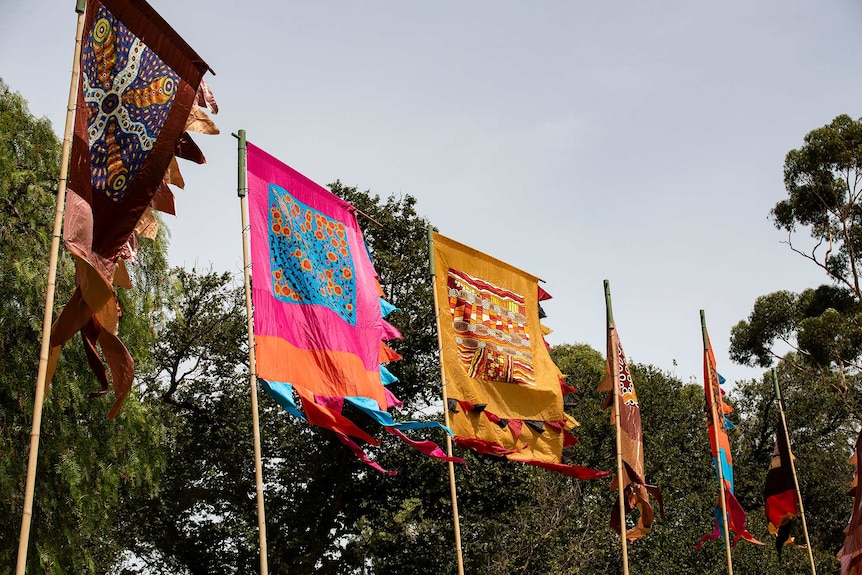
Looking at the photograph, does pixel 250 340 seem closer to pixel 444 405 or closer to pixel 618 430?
pixel 444 405

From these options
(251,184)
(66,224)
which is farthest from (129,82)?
(251,184)

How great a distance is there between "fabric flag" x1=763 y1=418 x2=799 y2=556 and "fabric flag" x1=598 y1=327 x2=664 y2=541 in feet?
17.3

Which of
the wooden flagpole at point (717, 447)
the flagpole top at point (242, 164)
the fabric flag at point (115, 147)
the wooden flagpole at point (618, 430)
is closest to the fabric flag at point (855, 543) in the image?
the wooden flagpole at point (717, 447)

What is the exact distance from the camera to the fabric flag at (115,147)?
667 cm

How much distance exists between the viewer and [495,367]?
1175 cm

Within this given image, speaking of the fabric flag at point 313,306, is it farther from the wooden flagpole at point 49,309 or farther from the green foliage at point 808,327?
the green foliage at point 808,327

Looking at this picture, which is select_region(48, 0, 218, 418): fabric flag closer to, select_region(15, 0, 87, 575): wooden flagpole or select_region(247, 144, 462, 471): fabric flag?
select_region(15, 0, 87, 575): wooden flagpole

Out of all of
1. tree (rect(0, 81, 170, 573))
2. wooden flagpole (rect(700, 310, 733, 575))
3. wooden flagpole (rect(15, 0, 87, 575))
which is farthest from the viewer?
wooden flagpole (rect(700, 310, 733, 575))

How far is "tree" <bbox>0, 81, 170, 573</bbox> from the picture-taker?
11430 mm

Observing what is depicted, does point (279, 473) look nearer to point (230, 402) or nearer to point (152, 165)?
point (230, 402)

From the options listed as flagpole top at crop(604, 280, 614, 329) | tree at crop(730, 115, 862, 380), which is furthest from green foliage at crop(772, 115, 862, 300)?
flagpole top at crop(604, 280, 614, 329)

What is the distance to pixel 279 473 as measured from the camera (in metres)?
18.7

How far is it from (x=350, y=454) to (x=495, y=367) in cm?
754

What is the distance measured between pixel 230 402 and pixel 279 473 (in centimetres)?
192
